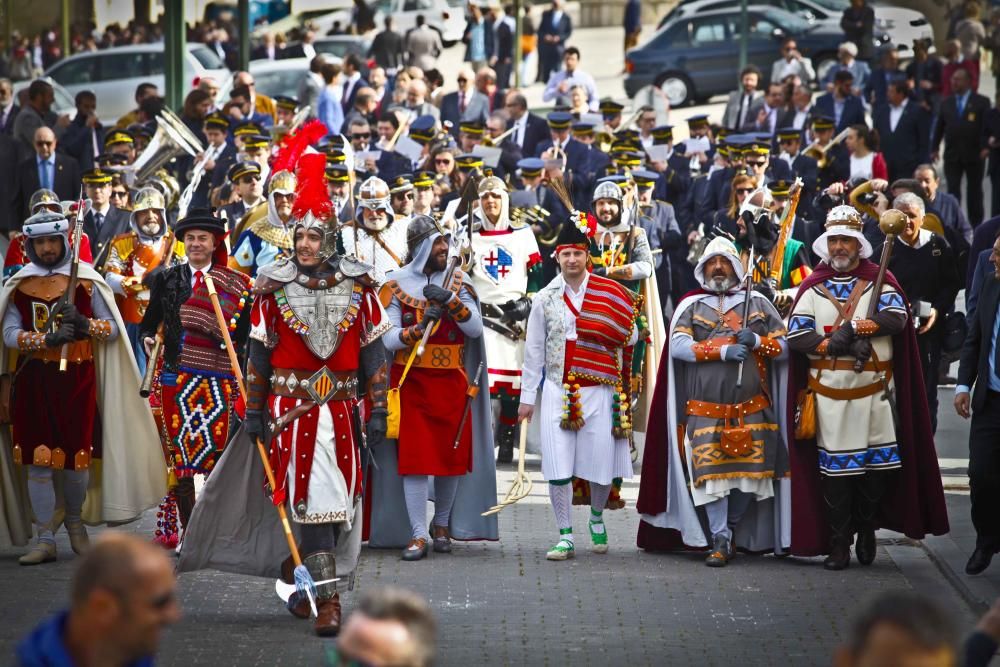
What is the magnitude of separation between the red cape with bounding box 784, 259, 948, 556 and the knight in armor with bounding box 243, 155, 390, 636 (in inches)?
106

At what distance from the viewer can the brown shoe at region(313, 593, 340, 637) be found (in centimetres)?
843

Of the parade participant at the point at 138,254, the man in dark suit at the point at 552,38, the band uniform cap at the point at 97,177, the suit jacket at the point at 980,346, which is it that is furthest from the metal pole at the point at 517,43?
the suit jacket at the point at 980,346

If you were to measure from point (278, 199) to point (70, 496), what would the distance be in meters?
3.28

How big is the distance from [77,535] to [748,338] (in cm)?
396

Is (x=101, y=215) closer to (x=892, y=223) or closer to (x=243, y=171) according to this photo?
(x=243, y=171)

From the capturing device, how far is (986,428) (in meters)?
9.88

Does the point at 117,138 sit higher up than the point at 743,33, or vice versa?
the point at 743,33

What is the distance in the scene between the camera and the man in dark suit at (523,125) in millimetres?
20050

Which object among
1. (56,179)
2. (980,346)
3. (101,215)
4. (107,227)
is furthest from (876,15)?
(980,346)

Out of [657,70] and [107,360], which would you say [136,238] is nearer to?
[107,360]

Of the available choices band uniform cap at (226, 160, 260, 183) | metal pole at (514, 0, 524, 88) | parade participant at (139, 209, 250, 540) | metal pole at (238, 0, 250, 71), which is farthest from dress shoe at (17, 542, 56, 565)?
metal pole at (514, 0, 524, 88)

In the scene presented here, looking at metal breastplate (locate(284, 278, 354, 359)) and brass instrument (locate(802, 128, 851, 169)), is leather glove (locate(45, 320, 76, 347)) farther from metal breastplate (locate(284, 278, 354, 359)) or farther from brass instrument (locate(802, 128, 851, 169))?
brass instrument (locate(802, 128, 851, 169))

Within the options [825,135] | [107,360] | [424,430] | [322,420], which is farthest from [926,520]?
[825,135]

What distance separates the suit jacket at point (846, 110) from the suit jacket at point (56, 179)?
8.14 m
